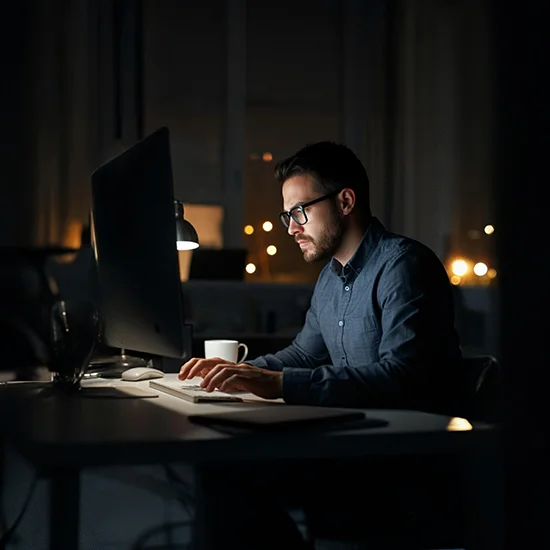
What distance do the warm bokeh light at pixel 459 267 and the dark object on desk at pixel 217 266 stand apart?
126cm

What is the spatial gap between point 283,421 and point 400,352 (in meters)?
0.49

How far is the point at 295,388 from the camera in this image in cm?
122

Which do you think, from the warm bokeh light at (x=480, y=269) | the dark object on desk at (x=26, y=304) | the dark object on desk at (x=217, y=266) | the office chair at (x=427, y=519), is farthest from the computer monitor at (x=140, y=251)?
the warm bokeh light at (x=480, y=269)

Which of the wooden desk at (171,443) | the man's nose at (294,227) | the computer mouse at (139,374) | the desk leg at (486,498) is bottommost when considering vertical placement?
the desk leg at (486,498)

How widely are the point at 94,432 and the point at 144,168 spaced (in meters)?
0.53

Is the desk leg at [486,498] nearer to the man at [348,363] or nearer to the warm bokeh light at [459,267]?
the man at [348,363]

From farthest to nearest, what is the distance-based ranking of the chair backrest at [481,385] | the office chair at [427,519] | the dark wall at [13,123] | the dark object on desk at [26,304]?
the dark wall at [13,123], the dark object on desk at [26,304], the chair backrest at [481,385], the office chair at [427,519]

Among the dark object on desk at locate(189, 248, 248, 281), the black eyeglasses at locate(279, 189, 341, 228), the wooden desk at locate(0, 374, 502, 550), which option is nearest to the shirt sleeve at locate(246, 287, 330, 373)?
the black eyeglasses at locate(279, 189, 341, 228)

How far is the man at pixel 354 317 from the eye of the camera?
124 cm

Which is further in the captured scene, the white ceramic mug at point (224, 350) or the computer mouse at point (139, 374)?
the white ceramic mug at point (224, 350)

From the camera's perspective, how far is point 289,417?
974 mm

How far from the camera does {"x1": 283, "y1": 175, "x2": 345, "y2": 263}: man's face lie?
1.83 meters

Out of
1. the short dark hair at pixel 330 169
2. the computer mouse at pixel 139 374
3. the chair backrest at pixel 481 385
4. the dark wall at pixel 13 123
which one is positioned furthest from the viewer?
the dark wall at pixel 13 123

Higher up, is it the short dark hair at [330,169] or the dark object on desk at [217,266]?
the short dark hair at [330,169]
